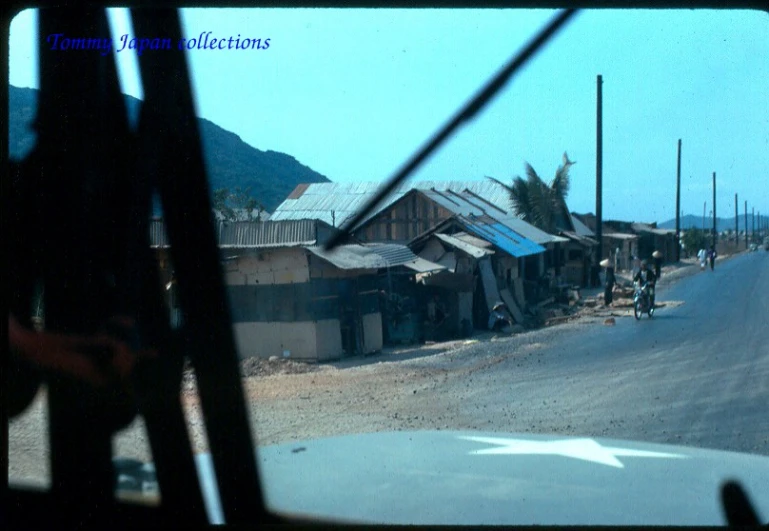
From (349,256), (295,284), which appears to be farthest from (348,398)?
(349,256)

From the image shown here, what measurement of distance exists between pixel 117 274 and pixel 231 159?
0.60m

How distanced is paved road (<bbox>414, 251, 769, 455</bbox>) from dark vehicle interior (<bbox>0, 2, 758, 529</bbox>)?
1.21 metres

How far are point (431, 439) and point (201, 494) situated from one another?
3.51 ft

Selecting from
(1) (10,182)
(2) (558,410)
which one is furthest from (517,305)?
(1) (10,182)

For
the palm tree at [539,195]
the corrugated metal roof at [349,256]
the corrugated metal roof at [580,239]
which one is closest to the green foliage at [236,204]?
the corrugated metal roof at [349,256]

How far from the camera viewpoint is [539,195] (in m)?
3.56

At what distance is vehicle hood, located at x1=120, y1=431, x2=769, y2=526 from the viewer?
300 centimetres

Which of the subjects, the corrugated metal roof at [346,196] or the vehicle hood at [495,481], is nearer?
the vehicle hood at [495,481]

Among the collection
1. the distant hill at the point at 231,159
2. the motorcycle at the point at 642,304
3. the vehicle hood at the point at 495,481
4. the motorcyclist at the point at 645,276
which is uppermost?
the distant hill at the point at 231,159

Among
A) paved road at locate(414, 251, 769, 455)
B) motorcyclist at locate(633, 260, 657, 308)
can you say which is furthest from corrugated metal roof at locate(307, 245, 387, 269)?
motorcyclist at locate(633, 260, 657, 308)

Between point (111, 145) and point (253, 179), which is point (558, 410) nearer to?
point (253, 179)

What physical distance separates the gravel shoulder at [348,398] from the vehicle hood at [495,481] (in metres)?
0.13

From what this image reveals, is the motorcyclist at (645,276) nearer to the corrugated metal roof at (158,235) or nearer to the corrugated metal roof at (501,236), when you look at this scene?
the corrugated metal roof at (501,236)

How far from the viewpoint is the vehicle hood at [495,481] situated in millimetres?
2998
